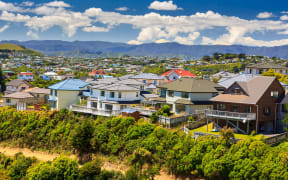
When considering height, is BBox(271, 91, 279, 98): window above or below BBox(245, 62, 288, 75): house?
below

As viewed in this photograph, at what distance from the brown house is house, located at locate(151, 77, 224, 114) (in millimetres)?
4831

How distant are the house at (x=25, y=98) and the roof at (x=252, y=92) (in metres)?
35.6

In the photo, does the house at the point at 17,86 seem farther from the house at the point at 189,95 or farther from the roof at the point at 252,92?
the roof at the point at 252,92

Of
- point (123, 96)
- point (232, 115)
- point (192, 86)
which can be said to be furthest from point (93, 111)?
point (232, 115)

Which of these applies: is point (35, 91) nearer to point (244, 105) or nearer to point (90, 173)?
point (90, 173)

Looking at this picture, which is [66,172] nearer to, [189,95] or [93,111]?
[93,111]

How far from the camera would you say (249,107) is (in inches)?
1398

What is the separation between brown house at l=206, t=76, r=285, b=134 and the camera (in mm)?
35062

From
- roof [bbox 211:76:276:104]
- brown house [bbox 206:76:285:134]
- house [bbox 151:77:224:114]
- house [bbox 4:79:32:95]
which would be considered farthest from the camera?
house [bbox 4:79:32:95]

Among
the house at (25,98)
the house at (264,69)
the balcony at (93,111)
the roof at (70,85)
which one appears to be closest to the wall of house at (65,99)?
the roof at (70,85)

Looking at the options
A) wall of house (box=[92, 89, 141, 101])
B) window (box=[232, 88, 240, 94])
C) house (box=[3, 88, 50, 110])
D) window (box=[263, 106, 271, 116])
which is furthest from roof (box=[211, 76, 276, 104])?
house (box=[3, 88, 50, 110])

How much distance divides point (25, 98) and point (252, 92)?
134 ft

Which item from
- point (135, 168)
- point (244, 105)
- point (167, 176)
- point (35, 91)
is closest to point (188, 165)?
point (167, 176)

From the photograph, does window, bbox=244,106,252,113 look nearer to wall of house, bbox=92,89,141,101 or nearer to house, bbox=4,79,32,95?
wall of house, bbox=92,89,141,101
